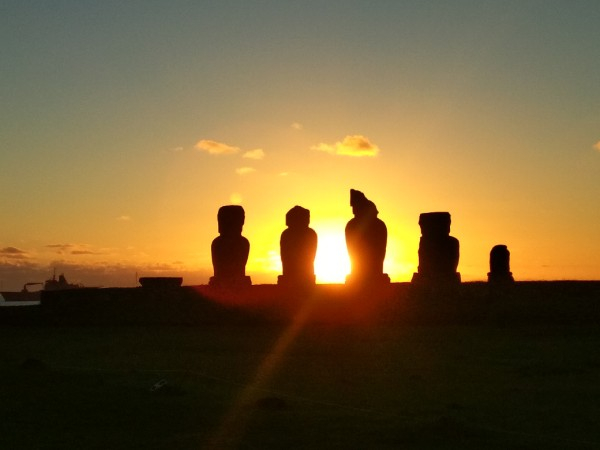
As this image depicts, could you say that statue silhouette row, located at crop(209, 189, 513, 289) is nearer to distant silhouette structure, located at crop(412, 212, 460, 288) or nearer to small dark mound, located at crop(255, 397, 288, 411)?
distant silhouette structure, located at crop(412, 212, 460, 288)

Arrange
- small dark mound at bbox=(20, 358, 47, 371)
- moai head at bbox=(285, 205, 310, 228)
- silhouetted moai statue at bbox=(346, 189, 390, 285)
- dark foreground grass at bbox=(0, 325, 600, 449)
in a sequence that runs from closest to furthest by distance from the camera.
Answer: dark foreground grass at bbox=(0, 325, 600, 449)
small dark mound at bbox=(20, 358, 47, 371)
silhouetted moai statue at bbox=(346, 189, 390, 285)
moai head at bbox=(285, 205, 310, 228)

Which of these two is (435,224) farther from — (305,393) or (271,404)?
(271,404)

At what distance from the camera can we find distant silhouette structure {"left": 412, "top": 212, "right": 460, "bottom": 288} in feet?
60.1

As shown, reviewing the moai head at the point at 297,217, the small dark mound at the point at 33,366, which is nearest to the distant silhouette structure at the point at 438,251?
the moai head at the point at 297,217

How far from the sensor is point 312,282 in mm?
18469

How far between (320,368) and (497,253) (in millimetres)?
10742

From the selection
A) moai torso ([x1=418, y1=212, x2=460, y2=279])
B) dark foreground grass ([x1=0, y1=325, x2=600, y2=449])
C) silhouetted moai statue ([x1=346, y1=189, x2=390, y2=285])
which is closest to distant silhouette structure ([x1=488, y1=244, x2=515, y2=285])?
moai torso ([x1=418, y1=212, x2=460, y2=279])

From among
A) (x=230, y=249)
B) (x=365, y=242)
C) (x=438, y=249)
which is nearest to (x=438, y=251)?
(x=438, y=249)

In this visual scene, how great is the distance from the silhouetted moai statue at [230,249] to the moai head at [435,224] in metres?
4.12

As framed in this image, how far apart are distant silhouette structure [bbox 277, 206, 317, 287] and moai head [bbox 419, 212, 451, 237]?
2546 millimetres

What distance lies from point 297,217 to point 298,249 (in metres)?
0.77

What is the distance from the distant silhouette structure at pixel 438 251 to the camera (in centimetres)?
1833

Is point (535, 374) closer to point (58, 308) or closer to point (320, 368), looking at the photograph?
point (320, 368)

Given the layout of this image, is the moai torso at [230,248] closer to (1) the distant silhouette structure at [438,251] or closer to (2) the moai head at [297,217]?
(2) the moai head at [297,217]
